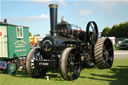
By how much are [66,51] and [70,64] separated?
548mm

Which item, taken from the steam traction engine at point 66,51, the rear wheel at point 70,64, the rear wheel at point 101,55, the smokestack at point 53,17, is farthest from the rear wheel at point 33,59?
the rear wheel at point 101,55

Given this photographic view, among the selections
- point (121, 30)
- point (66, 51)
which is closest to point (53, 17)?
point (66, 51)

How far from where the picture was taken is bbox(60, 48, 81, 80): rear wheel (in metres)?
5.11

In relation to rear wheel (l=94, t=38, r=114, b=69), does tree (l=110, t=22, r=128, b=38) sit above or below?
above

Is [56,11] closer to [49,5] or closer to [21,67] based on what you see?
[49,5]

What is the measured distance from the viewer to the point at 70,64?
18.4ft

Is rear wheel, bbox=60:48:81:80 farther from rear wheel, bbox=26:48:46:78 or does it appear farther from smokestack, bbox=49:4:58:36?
rear wheel, bbox=26:48:46:78

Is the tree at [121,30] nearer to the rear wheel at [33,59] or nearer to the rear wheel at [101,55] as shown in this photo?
the rear wheel at [101,55]

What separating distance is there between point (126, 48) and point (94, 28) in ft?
52.3

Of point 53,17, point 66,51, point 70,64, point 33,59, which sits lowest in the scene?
point 70,64

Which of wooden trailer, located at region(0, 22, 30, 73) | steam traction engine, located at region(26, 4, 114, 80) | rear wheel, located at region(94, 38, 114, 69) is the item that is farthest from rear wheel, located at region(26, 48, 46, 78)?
wooden trailer, located at region(0, 22, 30, 73)

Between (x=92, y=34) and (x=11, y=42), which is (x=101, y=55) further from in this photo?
(x=11, y=42)

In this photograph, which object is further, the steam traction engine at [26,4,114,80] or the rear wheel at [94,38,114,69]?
the rear wheel at [94,38,114,69]

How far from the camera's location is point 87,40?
24.0ft
